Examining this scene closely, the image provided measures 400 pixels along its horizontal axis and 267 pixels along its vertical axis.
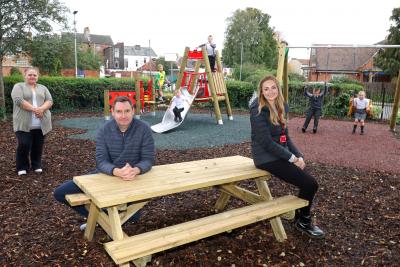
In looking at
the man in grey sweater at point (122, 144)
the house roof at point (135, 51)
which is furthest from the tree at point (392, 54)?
the house roof at point (135, 51)

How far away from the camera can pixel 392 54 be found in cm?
2894

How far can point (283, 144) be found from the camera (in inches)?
145

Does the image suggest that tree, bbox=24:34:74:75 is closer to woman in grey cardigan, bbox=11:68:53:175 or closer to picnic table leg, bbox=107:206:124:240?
woman in grey cardigan, bbox=11:68:53:175

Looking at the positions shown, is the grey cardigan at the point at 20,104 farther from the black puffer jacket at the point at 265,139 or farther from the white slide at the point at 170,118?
the white slide at the point at 170,118

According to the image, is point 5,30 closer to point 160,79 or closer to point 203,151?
point 160,79

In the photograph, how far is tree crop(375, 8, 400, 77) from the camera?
1120 inches

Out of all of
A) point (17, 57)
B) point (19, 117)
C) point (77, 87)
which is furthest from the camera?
point (77, 87)

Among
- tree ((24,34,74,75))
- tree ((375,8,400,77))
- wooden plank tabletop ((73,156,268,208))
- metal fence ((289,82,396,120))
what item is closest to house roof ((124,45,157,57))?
tree ((375,8,400,77))

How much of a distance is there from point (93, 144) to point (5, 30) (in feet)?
20.8

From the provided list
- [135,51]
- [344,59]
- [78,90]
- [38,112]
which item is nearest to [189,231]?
[38,112]

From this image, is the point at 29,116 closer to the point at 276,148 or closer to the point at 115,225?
the point at 115,225

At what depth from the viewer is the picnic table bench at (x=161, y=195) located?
8.18 feet

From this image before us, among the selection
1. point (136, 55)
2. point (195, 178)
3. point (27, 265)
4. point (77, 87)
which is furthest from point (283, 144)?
point (136, 55)

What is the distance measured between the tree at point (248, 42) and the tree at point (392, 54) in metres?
22.1
